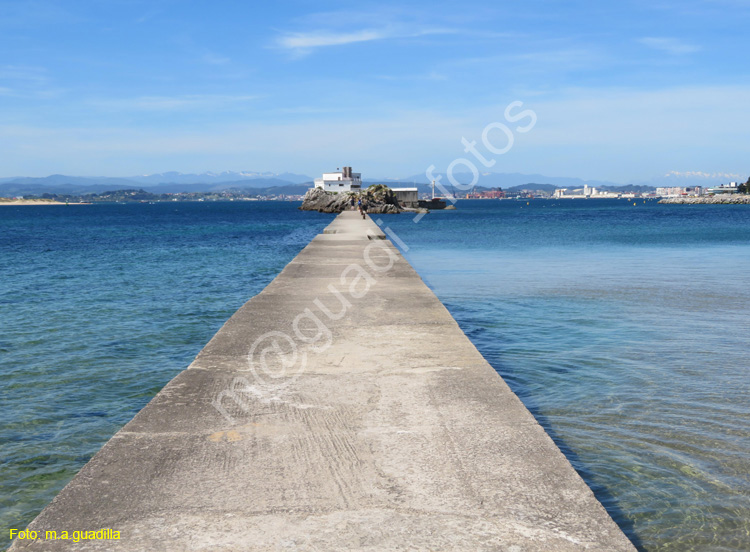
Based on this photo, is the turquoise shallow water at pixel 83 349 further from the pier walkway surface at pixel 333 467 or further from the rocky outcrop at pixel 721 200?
the rocky outcrop at pixel 721 200

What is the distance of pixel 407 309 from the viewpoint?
7582 millimetres

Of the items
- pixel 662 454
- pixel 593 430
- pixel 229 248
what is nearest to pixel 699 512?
pixel 662 454

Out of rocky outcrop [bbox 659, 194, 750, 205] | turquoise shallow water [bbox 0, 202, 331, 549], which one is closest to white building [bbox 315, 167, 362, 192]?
rocky outcrop [bbox 659, 194, 750, 205]

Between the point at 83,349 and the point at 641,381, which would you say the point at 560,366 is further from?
the point at 83,349

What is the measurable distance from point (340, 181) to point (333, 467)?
105 meters

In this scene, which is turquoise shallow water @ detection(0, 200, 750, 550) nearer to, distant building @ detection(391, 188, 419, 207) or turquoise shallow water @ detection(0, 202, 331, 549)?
turquoise shallow water @ detection(0, 202, 331, 549)

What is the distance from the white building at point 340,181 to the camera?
105750 mm

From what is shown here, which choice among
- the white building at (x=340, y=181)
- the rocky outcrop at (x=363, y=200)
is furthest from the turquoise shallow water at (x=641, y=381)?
the white building at (x=340, y=181)

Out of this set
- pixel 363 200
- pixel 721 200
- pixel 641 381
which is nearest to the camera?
pixel 641 381

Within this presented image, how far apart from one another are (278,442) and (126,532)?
3.37 ft

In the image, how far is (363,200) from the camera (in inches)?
3088

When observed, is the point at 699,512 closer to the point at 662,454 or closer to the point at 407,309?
the point at 662,454

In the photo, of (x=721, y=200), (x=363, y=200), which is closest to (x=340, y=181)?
(x=363, y=200)

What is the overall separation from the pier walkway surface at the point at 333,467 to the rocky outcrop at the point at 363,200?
7423 centimetres
